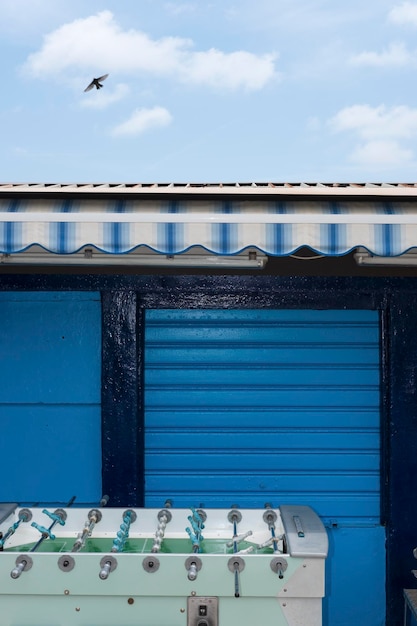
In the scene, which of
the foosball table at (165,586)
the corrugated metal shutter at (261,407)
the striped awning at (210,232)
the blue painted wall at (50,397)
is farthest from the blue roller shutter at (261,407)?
the striped awning at (210,232)

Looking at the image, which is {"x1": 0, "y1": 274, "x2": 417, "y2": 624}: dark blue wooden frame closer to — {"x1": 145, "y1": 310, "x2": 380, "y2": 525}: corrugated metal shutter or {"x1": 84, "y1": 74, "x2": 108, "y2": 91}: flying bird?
{"x1": 145, "y1": 310, "x2": 380, "y2": 525}: corrugated metal shutter

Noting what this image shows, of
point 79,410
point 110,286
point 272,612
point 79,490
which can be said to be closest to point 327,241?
point 272,612

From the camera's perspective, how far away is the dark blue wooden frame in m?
4.95

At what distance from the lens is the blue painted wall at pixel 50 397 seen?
504 centimetres

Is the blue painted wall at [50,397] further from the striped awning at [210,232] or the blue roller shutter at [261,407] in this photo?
the striped awning at [210,232]

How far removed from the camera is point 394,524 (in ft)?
16.2

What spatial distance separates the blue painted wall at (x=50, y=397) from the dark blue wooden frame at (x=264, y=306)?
0.11 meters

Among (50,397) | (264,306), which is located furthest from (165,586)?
(264,306)

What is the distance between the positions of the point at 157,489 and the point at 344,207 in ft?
9.61

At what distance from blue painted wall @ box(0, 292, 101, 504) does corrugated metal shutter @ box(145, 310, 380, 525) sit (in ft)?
1.53

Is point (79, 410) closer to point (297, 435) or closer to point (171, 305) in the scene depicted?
point (171, 305)

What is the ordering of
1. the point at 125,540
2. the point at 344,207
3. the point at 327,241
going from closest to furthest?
the point at 327,241, the point at 344,207, the point at 125,540

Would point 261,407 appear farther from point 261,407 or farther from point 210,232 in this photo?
point 210,232

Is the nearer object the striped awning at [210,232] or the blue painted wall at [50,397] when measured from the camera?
the striped awning at [210,232]
